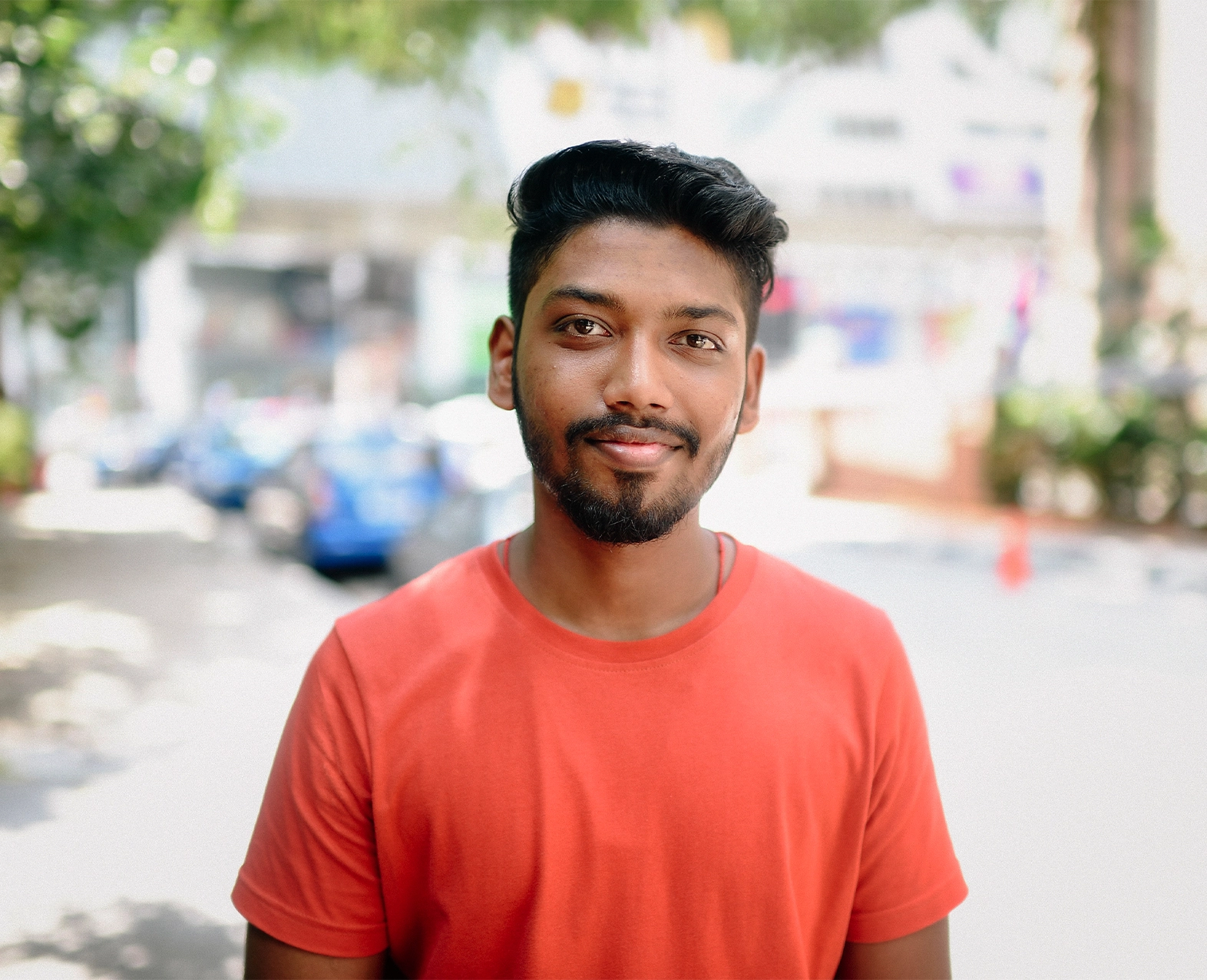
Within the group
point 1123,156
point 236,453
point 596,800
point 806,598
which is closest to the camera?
point 596,800

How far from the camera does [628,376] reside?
172 cm

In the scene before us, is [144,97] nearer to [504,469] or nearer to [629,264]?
[504,469]

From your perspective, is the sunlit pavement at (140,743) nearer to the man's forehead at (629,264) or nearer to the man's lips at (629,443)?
the man's lips at (629,443)

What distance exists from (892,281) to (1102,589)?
34.4 m

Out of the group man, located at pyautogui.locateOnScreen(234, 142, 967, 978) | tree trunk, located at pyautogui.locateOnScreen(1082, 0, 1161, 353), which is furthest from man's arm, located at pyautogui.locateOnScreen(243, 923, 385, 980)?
tree trunk, located at pyautogui.locateOnScreen(1082, 0, 1161, 353)

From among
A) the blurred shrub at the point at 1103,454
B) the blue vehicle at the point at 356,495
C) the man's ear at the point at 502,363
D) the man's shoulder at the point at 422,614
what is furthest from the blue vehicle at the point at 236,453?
the man's shoulder at the point at 422,614

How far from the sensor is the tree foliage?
9.38m

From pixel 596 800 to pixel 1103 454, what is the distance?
576 inches

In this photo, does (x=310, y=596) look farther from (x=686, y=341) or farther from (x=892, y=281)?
(x=892, y=281)

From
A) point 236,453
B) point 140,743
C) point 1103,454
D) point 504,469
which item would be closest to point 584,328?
point 140,743

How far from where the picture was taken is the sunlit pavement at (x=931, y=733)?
13.9 feet

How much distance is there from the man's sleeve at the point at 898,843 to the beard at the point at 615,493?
16.2 inches

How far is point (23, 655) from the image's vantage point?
820cm

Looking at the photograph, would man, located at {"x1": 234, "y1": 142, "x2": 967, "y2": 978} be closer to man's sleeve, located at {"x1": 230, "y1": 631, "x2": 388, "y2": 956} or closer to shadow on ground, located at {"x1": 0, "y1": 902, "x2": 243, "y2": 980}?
man's sleeve, located at {"x1": 230, "y1": 631, "x2": 388, "y2": 956}
